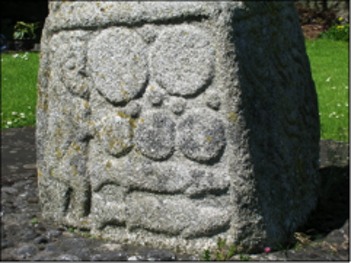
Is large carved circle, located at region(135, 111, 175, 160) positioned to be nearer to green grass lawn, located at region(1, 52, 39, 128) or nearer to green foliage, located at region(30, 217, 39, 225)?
green foliage, located at region(30, 217, 39, 225)

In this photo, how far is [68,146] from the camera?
13.0 ft

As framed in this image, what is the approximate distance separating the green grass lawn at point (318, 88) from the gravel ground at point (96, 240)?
224 cm

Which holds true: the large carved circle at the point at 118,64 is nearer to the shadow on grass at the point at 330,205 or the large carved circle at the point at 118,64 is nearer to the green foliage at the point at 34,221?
the green foliage at the point at 34,221

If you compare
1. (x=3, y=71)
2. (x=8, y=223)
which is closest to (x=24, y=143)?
(x=8, y=223)

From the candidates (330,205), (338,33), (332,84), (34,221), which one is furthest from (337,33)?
(34,221)

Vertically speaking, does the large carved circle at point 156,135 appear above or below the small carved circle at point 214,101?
below

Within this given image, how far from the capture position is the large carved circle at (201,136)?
353 cm

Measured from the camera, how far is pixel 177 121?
3.62 metres

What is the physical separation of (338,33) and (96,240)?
10.4 meters

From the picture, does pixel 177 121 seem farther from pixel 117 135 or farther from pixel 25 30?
pixel 25 30

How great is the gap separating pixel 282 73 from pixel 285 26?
0.29m

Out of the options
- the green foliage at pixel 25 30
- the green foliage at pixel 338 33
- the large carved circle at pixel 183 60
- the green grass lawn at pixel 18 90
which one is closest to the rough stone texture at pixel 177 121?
the large carved circle at pixel 183 60

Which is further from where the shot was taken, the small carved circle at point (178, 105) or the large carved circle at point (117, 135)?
the large carved circle at point (117, 135)

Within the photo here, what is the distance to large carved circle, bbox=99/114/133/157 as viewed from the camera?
374 cm
